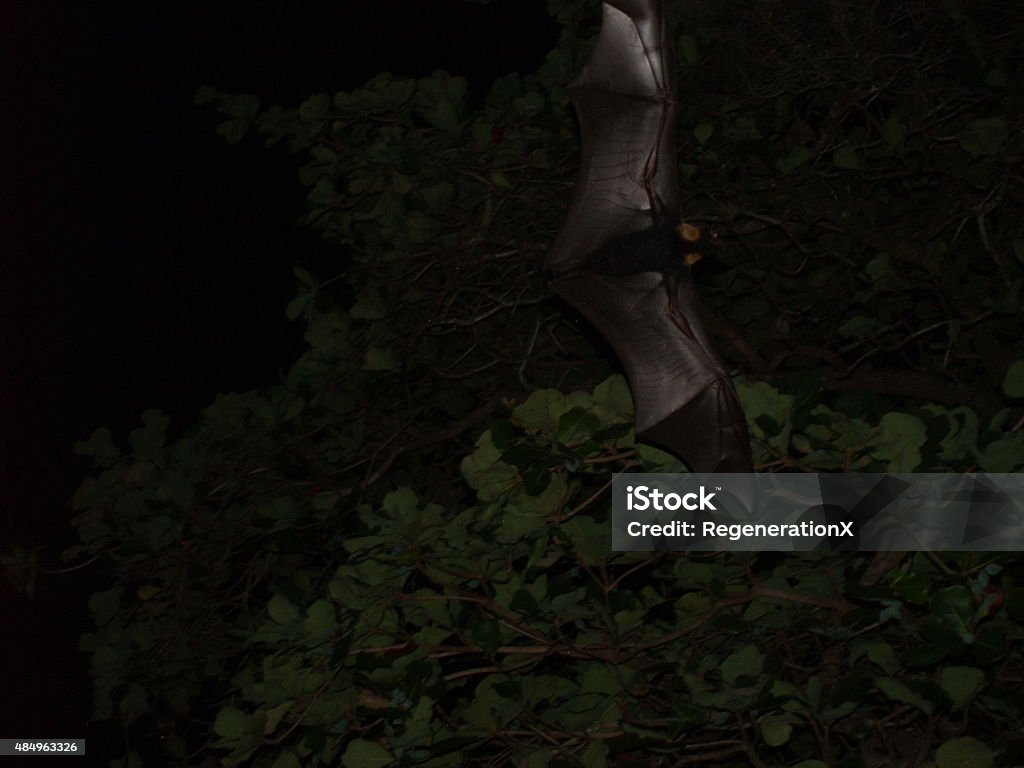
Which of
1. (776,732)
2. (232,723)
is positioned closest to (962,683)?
(776,732)

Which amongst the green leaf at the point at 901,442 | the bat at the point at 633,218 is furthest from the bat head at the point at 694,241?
the green leaf at the point at 901,442

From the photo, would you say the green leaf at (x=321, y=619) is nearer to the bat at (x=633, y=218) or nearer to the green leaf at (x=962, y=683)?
the green leaf at (x=962, y=683)

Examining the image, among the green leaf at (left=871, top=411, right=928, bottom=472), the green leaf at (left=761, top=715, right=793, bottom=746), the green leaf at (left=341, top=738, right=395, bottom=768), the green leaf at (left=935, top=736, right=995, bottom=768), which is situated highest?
the green leaf at (left=871, top=411, right=928, bottom=472)

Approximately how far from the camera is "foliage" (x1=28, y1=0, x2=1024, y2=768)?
220cm

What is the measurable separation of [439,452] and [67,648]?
2431 millimetres

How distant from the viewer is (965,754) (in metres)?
1.83

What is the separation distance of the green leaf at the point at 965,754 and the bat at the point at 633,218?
1.73 meters

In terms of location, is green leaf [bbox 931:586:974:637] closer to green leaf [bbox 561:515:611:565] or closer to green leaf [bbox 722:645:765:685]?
green leaf [bbox 722:645:765:685]

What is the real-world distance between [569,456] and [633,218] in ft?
6.04

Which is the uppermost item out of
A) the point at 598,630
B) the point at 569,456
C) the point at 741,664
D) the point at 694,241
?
the point at 694,241

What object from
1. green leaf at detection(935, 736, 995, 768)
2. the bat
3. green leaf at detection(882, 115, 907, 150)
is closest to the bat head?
the bat

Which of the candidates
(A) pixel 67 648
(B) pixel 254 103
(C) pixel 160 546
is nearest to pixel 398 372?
(C) pixel 160 546

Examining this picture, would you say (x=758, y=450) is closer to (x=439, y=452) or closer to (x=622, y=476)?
(x=622, y=476)

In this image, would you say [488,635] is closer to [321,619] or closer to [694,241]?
[321,619]
